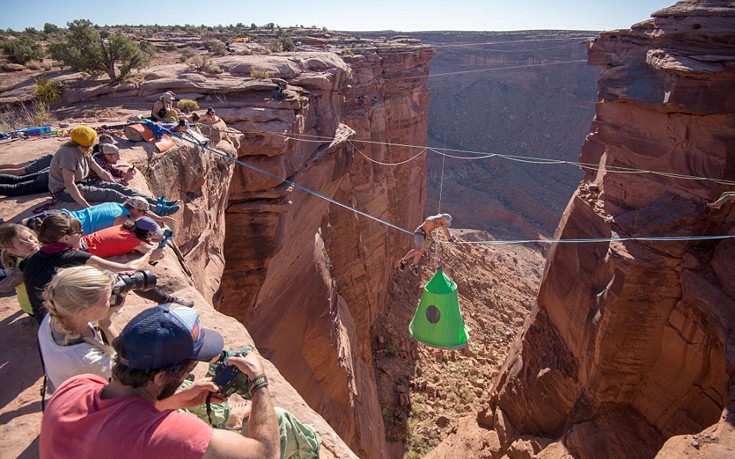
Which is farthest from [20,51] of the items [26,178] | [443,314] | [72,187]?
[443,314]

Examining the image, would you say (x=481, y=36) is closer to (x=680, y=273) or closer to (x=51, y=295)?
(x=680, y=273)

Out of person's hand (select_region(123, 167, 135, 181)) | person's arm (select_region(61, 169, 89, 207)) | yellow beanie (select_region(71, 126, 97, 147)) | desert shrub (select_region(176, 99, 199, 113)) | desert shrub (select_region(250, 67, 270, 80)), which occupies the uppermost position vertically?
desert shrub (select_region(250, 67, 270, 80))

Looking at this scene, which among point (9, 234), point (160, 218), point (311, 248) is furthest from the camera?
point (311, 248)

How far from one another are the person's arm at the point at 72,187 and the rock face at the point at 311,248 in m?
4.17

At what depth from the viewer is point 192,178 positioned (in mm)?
6922

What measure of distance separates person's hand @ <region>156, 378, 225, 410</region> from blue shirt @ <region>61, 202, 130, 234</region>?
2675 mm

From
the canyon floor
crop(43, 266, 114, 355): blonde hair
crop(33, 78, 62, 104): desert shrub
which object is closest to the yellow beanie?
crop(43, 266, 114, 355): blonde hair

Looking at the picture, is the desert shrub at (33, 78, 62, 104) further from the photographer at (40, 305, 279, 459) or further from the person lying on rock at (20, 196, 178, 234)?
the photographer at (40, 305, 279, 459)

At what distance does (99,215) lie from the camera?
176 inches

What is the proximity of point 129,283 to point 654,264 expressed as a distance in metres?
8.27

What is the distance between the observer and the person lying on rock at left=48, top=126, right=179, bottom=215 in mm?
4855

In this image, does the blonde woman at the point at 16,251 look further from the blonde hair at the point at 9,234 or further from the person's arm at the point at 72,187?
the person's arm at the point at 72,187

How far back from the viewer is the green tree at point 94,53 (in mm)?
11633

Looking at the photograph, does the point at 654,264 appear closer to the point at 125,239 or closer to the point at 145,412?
the point at 125,239
